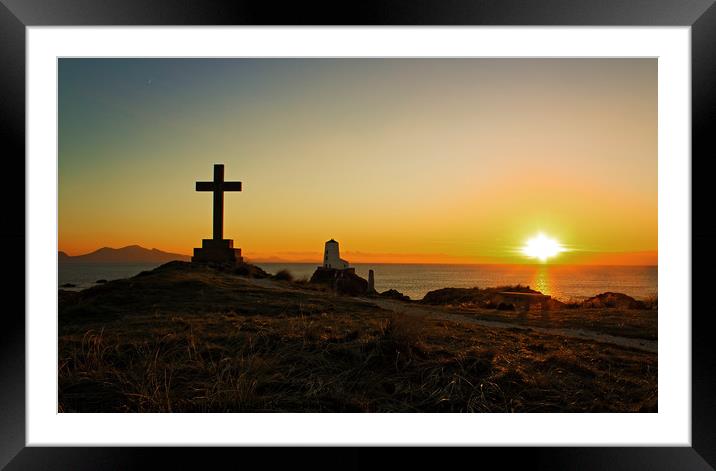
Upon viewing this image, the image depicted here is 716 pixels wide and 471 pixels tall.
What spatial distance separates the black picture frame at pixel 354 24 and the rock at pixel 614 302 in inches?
174

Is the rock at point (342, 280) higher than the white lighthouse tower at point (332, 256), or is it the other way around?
the white lighthouse tower at point (332, 256)

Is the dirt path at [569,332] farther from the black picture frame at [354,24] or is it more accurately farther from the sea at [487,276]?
the sea at [487,276]

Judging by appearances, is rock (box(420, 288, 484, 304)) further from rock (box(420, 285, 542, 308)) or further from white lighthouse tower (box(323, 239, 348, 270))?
white lighthouse tower (box(323, 239, 348, 270))

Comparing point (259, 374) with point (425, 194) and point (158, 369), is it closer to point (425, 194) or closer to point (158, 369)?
point (158, 369)

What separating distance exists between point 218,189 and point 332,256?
232 centimetres

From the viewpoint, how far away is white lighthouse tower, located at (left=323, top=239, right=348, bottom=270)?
790 cm

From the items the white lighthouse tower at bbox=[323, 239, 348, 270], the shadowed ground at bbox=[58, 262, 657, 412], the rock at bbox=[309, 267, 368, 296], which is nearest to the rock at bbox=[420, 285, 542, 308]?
the rock at bbox=[309, 267, 368, 296]

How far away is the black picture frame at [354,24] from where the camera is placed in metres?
1.45

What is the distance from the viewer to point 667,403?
1551 mm

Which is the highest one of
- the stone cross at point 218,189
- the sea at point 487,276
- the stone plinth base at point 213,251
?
the stone cross at point 218,189

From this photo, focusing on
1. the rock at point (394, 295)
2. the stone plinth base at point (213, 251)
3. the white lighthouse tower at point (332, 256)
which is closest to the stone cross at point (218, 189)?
the stone plinth base at point (213, 251)

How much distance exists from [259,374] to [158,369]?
0.54 metres

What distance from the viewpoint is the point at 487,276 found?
50.0 ft

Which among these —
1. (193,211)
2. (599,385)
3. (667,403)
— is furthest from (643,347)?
(193,211)
